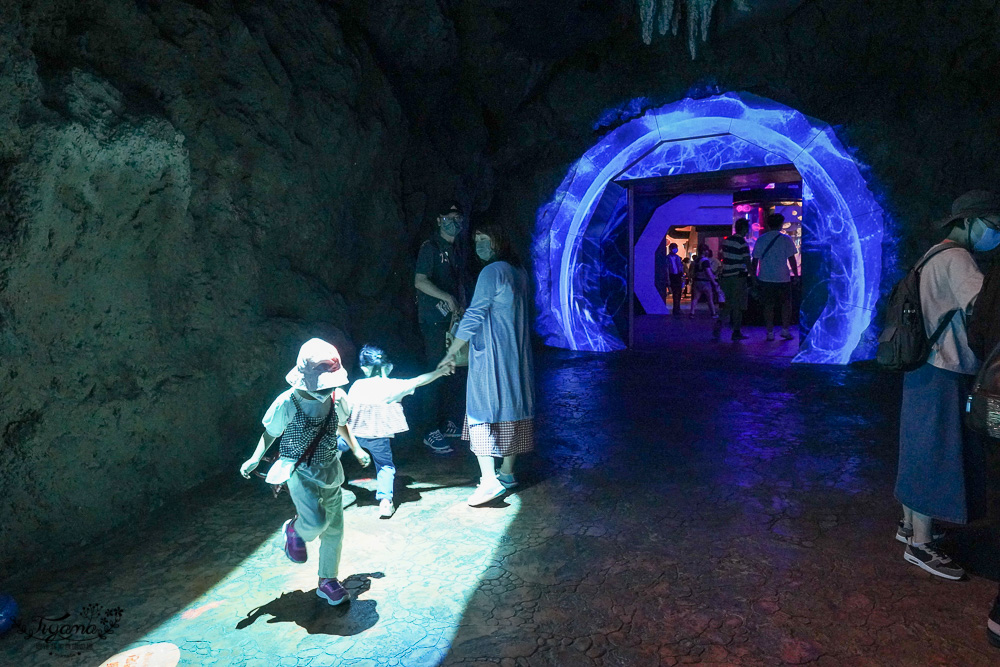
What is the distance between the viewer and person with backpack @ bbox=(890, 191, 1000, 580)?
10.2 ft

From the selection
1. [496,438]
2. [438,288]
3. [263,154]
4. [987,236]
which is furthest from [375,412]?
[987,236]

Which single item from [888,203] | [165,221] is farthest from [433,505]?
[888,203]

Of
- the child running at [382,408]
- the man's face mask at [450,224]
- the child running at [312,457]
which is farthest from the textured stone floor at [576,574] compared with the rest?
the man's face mask at [450,224]

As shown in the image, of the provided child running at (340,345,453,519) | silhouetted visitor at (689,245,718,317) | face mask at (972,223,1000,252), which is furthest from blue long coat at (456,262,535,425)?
silhouetted visitor at (689,245,718,317)

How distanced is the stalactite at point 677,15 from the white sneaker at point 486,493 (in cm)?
604

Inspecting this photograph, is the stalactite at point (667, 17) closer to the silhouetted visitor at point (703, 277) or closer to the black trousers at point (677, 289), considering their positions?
the silhouetted visitor at point (703, 277)

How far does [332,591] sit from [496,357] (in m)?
1.82

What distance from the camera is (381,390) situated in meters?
4.11

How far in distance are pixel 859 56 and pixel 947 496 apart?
263 inches

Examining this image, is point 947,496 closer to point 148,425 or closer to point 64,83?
point 148,425

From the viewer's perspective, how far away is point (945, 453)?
3.21 meters

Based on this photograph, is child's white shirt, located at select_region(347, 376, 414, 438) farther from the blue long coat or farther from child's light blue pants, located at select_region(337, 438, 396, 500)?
the blue long coat

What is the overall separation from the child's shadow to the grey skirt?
113 inches

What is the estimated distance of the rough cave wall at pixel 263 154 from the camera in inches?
145
